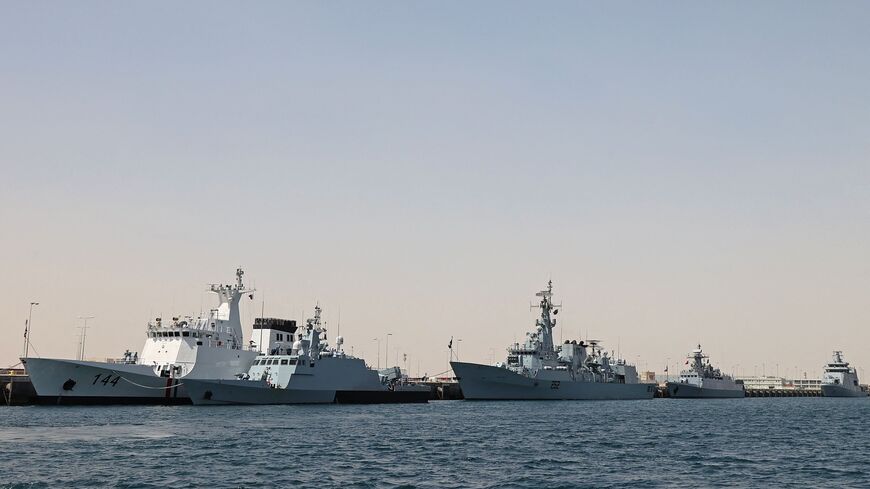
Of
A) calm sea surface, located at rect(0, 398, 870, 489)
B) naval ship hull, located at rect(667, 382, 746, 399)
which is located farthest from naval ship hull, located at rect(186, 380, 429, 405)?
naval ship hull, located at rect(667, 382, 746, 399)

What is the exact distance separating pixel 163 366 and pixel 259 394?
973 cm

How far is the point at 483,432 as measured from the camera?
48.5 m

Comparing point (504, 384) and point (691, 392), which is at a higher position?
point (504, 384)

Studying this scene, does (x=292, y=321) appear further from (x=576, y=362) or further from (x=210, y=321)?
(x=576, y=362)

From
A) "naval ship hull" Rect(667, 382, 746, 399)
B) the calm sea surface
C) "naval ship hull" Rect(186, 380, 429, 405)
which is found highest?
"naval ship hull" Rect(667, 382, 746, 399)

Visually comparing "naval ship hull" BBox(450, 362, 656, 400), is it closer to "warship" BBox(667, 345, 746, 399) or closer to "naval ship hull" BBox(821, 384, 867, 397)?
"warship" BBox(667, 345, 746, 399)

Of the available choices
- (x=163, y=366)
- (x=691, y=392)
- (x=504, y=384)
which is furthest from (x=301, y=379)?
(x=691, y=392)

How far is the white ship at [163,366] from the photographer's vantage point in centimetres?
6469

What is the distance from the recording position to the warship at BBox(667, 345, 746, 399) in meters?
143

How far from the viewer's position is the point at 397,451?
1491 inches

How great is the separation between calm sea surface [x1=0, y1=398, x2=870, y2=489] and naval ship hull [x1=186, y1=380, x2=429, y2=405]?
5.64 metres

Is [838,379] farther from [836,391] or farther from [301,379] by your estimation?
[301,379]

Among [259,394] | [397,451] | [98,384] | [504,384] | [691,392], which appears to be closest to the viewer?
[397,451]

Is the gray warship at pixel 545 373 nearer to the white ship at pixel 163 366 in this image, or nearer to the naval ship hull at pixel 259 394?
the naval ship hull at pixel 259 394
